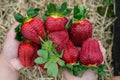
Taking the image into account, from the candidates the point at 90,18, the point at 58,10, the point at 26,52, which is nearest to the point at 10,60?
→ the point at 26,52

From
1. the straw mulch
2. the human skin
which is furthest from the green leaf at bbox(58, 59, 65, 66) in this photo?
the straw mulch

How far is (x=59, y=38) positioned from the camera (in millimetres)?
1446

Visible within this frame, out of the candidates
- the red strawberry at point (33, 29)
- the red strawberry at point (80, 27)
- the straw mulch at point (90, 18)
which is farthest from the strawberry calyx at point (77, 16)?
the straw mulch at point (90, 18)

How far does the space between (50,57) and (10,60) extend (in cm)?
30

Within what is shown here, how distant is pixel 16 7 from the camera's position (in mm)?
1998

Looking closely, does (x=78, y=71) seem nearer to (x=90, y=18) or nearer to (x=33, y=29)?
A: (x=33, y=29)

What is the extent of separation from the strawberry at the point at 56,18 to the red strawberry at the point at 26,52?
120 mm

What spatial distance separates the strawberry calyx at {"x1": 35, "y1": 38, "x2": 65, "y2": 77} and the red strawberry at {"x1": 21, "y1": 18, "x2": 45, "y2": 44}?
0.05 metres

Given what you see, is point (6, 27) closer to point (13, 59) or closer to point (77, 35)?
point (13, 59)

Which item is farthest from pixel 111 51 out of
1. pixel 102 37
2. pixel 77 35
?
pixel 77 35

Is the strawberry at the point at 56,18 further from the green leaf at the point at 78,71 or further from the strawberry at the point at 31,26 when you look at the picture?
the green leaf at the point at 78,71

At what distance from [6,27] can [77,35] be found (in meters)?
0.61

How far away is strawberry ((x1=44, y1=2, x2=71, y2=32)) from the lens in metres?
1.42

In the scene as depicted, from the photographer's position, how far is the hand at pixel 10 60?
160 cm
